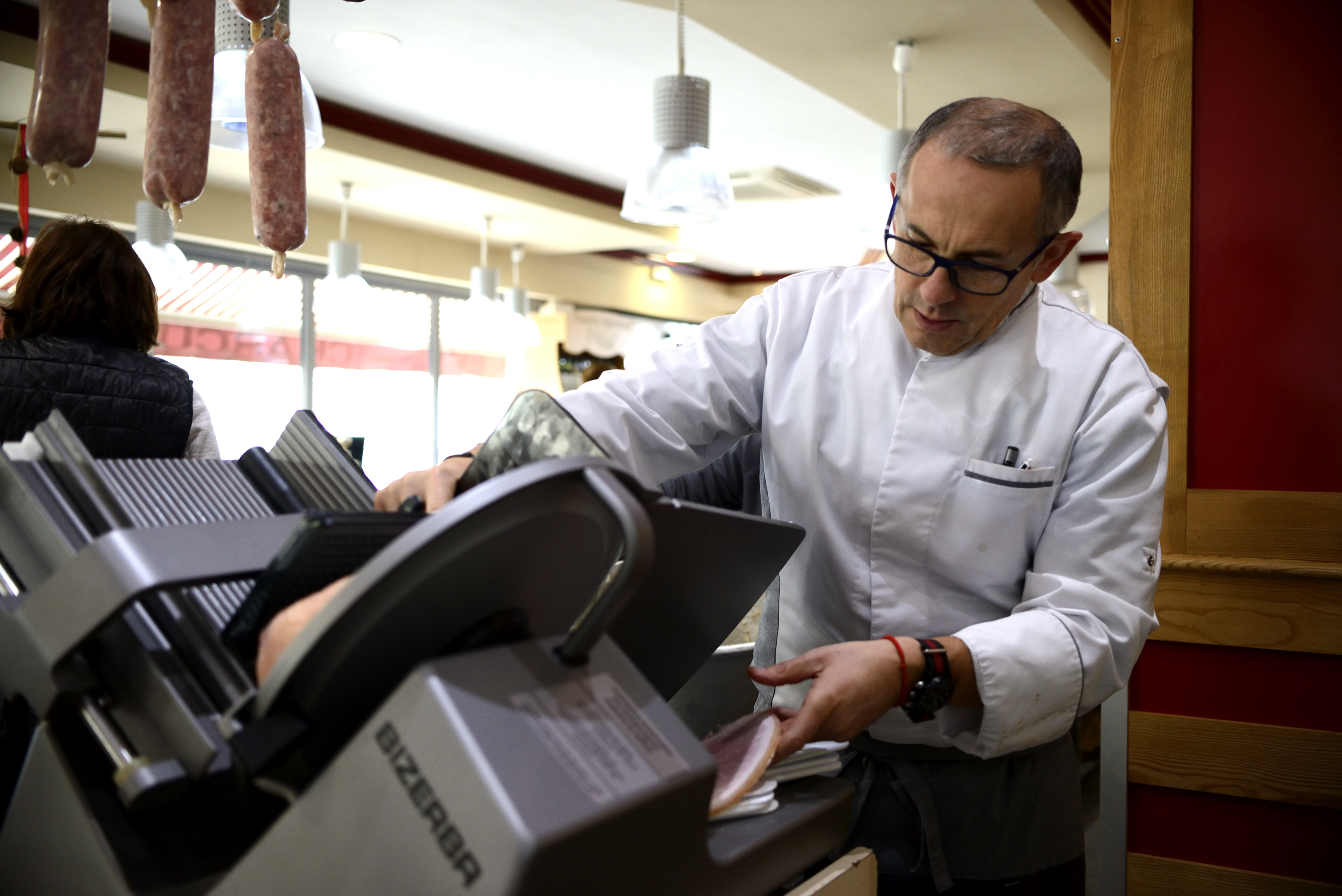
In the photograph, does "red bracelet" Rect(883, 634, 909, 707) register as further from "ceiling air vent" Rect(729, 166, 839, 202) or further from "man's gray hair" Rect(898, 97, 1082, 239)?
"ceiling air vent" Rect(729, 166, 839, 202)

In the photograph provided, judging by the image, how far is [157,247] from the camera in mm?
3568

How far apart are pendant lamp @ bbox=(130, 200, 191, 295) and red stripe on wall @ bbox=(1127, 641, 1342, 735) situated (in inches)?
131

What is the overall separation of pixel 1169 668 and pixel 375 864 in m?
1.80

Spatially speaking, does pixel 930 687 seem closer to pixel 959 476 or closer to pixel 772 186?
pixel 959 476

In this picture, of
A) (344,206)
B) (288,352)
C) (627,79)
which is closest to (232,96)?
(627,79)

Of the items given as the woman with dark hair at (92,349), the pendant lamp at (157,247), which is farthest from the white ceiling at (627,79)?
the woman with dark hair at (92,349)

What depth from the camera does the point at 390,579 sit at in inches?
20.6

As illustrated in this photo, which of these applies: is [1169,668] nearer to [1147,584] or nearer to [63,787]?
[1147,584]

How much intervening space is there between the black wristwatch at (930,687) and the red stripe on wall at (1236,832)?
1233 mm

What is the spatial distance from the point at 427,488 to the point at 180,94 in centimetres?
49

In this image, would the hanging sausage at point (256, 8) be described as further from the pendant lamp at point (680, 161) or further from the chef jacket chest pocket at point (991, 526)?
the pendant lamp at point (680, 161)

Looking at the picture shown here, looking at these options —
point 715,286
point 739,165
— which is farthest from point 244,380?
point 715,286

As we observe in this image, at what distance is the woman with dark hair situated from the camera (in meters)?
1.80

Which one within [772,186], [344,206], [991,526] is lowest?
[991,526]
